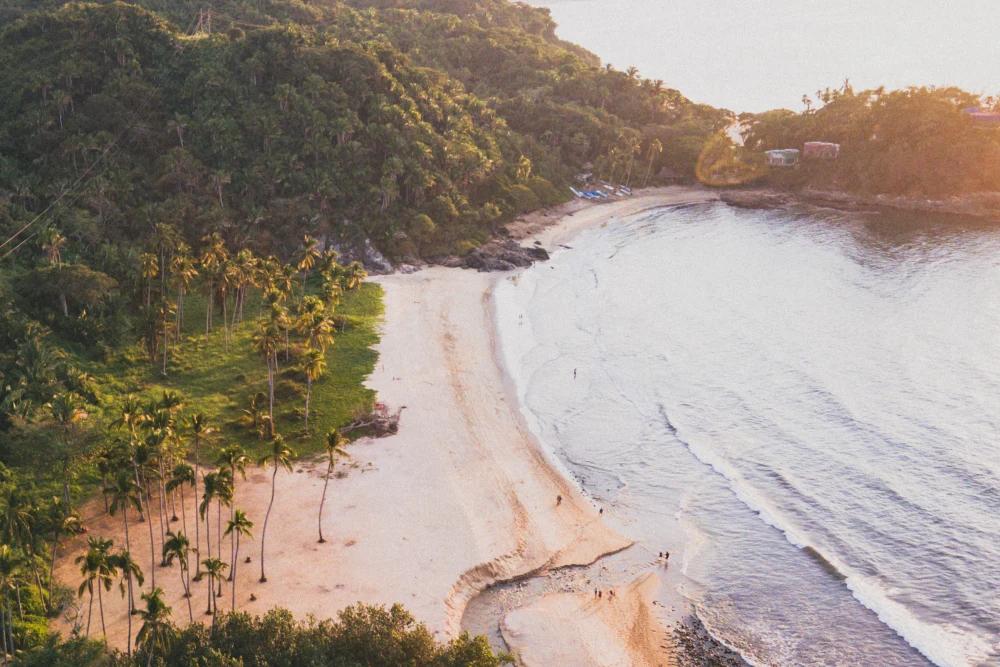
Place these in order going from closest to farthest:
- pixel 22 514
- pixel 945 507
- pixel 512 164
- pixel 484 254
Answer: pixel 22 514 < pixel 945 507 < pixel 484 254 < pixel 512 164

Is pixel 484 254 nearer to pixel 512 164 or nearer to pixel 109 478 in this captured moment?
pixel 512 164

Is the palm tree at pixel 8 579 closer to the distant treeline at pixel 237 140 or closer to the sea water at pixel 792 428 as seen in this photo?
the sea water at pixel 792 428

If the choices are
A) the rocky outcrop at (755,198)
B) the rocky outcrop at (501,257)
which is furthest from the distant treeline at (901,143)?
the rocky outcrop at (501,257)

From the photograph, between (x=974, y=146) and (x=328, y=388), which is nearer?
(x=328, y=388)

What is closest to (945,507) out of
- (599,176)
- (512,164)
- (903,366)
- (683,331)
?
(903,366)

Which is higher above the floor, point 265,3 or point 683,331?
point 265,3

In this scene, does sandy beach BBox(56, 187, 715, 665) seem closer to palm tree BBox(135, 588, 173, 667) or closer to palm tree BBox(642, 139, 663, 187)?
palm tree BBox(135, 588, 173, 667)
